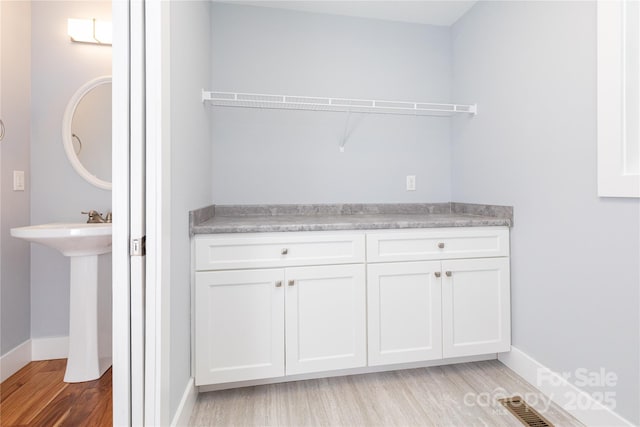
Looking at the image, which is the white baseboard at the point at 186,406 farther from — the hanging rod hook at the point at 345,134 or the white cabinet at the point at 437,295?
the hanging rod hook at the point at 345,134

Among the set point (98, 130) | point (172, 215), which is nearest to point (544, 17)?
point (172, 215)

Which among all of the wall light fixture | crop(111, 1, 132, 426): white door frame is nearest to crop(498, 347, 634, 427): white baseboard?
crop(111, 1, 132, 426): white door frame

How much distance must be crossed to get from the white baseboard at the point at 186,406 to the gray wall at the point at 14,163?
3.73 feet

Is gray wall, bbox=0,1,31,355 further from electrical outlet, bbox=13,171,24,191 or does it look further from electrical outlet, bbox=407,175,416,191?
electrical outlet, bbox=407,175,416,191

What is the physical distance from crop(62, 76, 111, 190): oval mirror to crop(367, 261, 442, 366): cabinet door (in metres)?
1.79

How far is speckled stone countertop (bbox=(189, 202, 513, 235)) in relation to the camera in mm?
1597

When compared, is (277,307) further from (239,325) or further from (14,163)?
(14,163)

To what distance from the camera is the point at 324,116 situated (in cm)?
223

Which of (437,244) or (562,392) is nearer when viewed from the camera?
(562,392)

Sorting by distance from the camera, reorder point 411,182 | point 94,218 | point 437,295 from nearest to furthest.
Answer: point 437,295, point 94,218, point 411,182

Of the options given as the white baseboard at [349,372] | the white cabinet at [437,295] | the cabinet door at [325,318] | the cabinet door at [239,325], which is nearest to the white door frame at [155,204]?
the cabinet door at [239,325]

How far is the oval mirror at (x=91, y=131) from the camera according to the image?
2.04 meters

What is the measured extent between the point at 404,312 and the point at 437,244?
15.7 inches

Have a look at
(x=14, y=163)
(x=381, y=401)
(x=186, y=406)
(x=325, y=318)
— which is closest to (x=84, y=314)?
(x=186, y=406)
